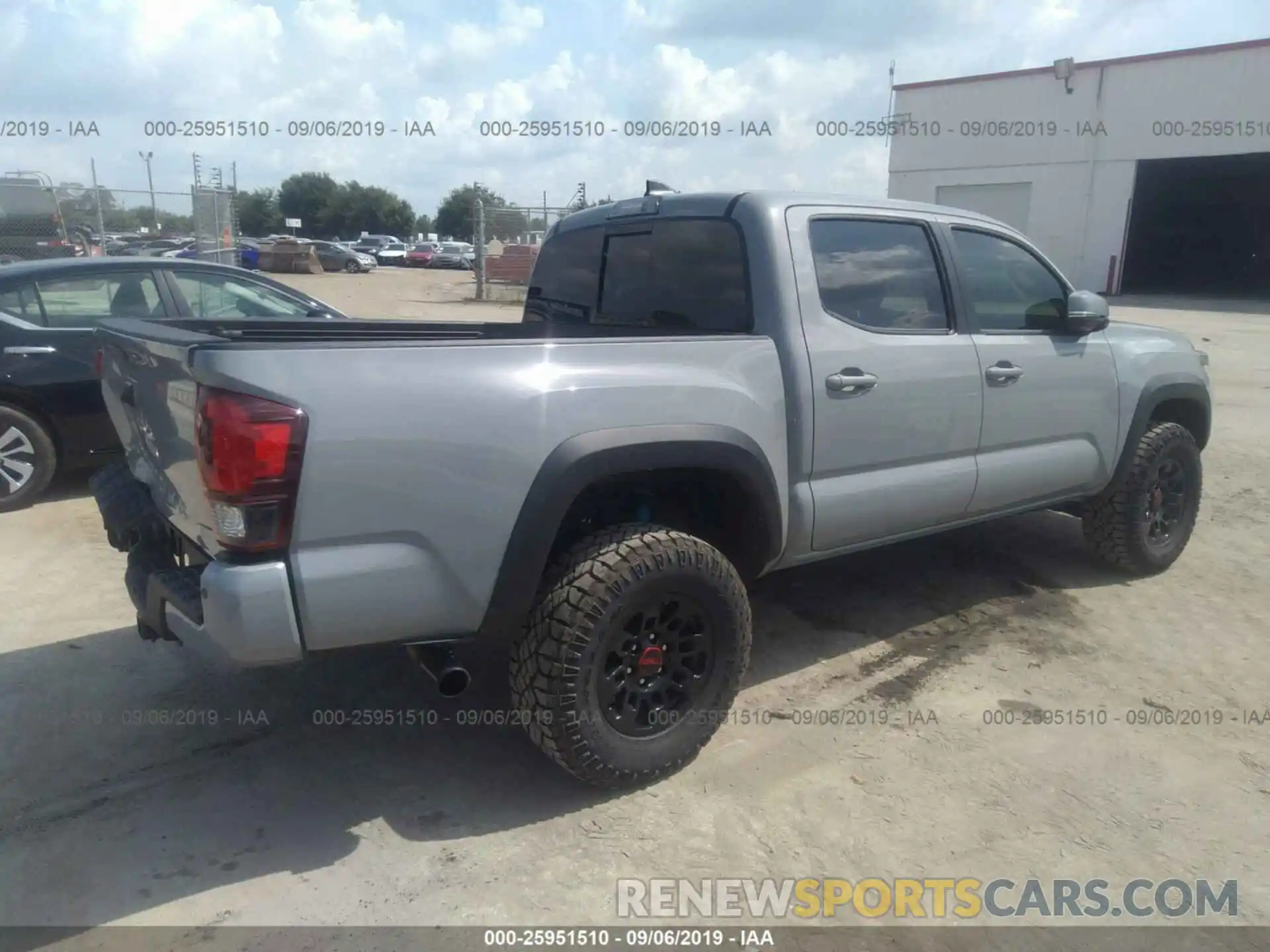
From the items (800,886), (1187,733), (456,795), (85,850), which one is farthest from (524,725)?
A: (1187,733)

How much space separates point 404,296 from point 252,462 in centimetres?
2502

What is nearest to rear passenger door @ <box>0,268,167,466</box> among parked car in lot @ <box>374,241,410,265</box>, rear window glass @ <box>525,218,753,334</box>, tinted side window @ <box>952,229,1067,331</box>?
rear window glass @ <box>525,218,753,334</box>

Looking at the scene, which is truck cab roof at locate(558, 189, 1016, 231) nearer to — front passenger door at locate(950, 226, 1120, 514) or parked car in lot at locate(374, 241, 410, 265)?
front passenger door at locate(950, 226, 1120, 514)

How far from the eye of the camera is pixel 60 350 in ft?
20.1

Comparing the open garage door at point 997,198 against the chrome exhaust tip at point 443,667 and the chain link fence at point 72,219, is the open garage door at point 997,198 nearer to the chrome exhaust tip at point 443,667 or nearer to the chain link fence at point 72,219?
the chain link fence at point 72,219

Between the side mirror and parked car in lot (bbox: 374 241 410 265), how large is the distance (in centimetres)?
5085

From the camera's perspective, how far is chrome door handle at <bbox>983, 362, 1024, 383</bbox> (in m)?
4.11

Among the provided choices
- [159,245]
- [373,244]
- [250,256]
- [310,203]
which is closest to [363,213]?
[310,203]

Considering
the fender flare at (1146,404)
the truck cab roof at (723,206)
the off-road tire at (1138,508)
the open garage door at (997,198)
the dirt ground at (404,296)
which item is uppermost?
the open garage door at (997,198)

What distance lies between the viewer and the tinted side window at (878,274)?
3641 millimetres

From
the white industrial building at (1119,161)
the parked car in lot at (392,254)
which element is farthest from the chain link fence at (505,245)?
the parked car in lot at (392,254)

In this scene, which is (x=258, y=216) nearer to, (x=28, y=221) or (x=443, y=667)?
(x=28, y=221)

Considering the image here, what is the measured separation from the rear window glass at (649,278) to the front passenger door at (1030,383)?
3.94 feet

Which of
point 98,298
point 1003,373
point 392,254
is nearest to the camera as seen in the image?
point 1003,373
